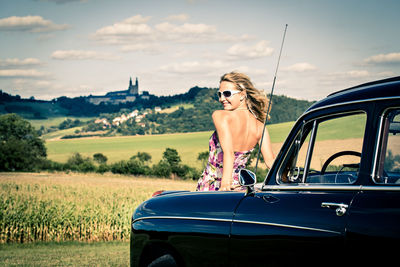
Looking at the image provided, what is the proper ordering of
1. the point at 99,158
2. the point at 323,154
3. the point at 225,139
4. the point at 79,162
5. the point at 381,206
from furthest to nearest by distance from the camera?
1. the point at 99,158
2. the point at 79,162
3. the point at 225,139
4. the point at 323,154
5. the point at 381,206

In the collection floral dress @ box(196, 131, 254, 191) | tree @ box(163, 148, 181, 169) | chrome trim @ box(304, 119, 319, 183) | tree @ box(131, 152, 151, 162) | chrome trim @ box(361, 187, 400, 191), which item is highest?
chrome trim @ box(304, 119, 319, 183)

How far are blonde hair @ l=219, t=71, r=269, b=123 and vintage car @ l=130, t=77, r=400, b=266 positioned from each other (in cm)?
135

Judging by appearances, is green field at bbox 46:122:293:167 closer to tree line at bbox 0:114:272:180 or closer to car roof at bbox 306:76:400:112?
tree line at bbox 0:114:272:180

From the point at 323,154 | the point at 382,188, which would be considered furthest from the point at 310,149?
the point at 382,188

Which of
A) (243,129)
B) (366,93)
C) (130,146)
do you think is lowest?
(130,146)

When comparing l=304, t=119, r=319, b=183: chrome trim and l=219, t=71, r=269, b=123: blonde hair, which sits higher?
l=219, t=71, r=269, b=123: blonde hair

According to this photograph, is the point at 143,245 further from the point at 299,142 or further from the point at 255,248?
the point at 299,142

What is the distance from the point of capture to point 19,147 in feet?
270

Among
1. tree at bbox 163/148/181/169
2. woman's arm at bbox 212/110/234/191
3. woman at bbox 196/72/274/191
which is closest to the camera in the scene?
woman's arm at bbox 212/110/234/191

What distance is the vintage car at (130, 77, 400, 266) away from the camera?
98.1 inches

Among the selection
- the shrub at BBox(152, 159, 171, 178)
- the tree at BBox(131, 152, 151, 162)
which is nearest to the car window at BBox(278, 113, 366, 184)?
the shrub at BBox(152, 159, 171, 178)

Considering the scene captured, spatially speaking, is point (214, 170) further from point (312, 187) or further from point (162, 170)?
point (162, 170)

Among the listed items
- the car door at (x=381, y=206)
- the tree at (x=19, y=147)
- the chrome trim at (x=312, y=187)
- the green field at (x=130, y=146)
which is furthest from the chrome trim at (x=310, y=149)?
the green field at (x=130, y=146)

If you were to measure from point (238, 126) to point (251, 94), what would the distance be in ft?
1.22
